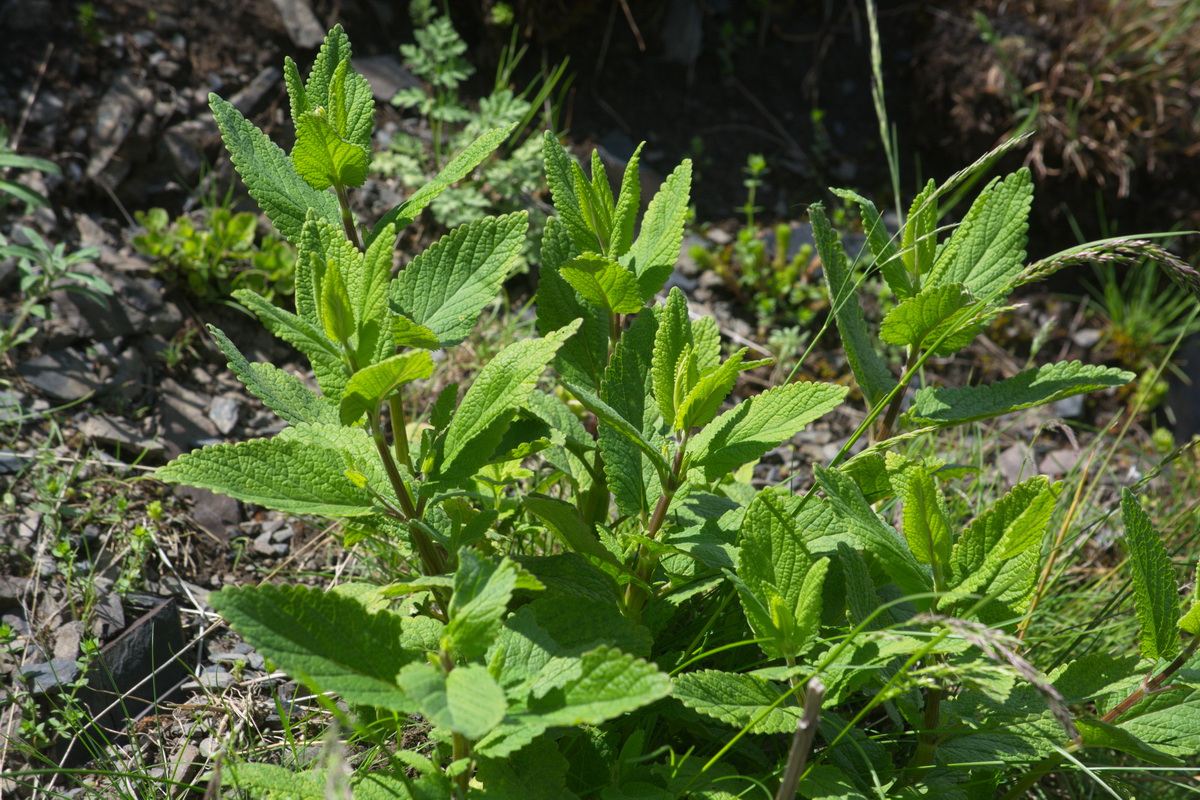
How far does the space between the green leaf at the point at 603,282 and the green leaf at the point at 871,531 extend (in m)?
0.43

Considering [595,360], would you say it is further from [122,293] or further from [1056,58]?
[1056,58]

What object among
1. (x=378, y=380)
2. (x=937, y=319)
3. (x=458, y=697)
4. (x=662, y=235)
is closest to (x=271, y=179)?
Answer: (x=378, y=380)

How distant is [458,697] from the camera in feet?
3.61

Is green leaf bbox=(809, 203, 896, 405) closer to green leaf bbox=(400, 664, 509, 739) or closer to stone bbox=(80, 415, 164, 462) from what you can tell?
green leaf bbox=(400, 664, 509, 739)

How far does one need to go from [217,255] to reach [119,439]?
660mm

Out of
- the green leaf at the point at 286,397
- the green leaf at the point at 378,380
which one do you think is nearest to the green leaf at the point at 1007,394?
the green leaf at the point at 378,380

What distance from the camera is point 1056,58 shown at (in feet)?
13.2

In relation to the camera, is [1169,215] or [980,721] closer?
[980,721]

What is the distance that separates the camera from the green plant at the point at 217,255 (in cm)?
276

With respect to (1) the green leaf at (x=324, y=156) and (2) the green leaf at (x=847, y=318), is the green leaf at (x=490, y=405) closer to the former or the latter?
(1) the green leaf at (x=324, y=156)

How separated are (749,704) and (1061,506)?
173 centimetres

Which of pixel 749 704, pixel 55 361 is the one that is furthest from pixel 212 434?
pixel 749 704

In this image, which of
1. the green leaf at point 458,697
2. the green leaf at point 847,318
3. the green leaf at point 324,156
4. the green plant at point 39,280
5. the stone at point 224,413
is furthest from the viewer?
the stone at point 224,413

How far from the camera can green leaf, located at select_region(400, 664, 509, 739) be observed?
1035 millimetres
